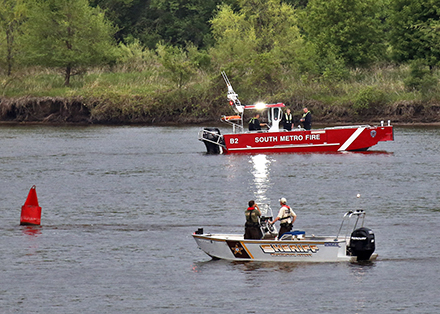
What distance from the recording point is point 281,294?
20.9 metres

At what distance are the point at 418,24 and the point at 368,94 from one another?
324 inches

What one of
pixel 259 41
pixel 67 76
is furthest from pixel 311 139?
pixel 67 76

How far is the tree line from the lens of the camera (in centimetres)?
7900

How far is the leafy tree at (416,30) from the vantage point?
3046 inches

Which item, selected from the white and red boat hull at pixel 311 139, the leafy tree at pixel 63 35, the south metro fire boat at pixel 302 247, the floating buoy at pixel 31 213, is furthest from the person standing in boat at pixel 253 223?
the leafy tree at pixel 63 35

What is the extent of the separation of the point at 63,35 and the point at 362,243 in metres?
71.7

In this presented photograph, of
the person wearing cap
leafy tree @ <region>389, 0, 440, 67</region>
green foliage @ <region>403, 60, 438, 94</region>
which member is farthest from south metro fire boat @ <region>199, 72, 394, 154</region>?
leafy tree @ <region>389, 0, 440, 67</region>

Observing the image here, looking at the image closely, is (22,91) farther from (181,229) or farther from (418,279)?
(418,279)

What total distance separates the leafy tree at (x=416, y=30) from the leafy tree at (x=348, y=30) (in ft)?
6.30

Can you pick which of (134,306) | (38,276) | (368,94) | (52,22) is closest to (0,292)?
(38,276)

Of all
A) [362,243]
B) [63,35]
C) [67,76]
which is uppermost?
[63,35]

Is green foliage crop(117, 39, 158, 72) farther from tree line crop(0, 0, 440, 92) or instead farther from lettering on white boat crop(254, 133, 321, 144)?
lettering on white boat crop(254, 133, 321, 144)

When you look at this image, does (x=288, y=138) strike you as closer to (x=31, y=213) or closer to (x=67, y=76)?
(x=31, y=213)

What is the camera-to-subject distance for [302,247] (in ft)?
76.4
